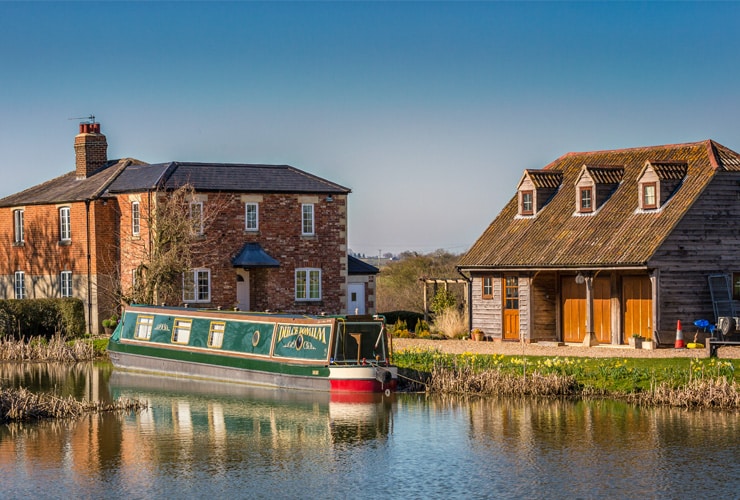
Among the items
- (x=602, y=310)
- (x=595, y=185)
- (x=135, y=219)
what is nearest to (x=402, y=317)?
(x=135, y=219)

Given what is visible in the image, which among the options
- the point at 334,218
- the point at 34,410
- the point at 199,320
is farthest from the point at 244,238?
the point at 34,410

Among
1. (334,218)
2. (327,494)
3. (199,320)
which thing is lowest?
(327,494)

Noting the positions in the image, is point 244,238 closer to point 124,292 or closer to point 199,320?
point 124,292

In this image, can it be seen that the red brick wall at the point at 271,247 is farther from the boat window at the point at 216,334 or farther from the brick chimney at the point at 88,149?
the boat window at the point at 216,334

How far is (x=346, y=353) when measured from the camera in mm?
28844

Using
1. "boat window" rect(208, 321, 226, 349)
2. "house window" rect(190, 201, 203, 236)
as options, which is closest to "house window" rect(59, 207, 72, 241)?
"house window" rect(190, 201, 203, 236)

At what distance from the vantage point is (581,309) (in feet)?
113

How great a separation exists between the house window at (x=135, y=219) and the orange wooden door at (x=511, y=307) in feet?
47.8

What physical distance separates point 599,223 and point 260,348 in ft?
34.9

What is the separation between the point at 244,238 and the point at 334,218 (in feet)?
12.0

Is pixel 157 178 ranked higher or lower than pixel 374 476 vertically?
higher

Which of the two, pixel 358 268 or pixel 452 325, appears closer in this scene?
pixel 452 325

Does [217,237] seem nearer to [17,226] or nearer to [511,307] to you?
[17,226]

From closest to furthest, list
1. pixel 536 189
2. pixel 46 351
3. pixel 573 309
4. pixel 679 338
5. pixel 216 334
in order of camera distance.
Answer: pixel 679 338
pixel 216 334
pixel 573 309
pixel 536 189
pixel 46 351
